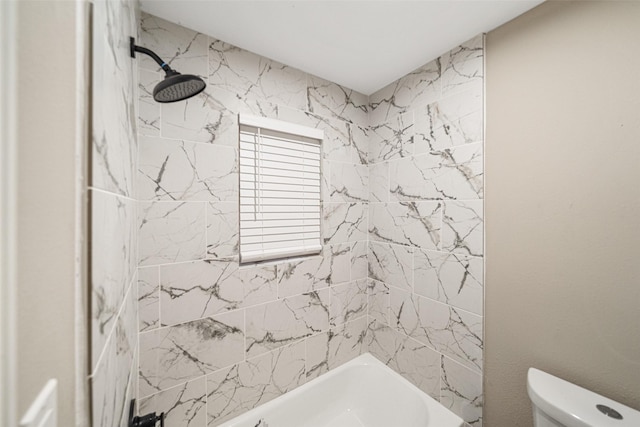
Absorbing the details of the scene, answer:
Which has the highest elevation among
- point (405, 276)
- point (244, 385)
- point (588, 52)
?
point (588, 52)

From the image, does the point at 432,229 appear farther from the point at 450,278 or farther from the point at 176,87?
the point at 176,87

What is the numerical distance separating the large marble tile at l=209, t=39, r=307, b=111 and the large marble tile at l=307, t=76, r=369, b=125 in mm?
71

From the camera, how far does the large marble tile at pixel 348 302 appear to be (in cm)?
165

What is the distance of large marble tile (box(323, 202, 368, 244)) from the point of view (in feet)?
5.37

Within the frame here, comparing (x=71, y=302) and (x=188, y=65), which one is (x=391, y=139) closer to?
(x=188, y=65)

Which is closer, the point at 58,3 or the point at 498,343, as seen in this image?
the point at 58,3

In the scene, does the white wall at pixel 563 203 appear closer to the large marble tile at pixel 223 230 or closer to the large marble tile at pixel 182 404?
the large marble tile at pixel 223 230

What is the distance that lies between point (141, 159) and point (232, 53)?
761mm

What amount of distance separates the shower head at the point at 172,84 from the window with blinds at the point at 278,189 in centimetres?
39

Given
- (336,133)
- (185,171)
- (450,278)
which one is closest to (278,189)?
(185,171)

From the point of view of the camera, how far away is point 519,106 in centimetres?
108

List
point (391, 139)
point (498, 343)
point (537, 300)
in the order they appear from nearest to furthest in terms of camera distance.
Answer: point (537, 300)
point (498, 343)
point (391, 139)

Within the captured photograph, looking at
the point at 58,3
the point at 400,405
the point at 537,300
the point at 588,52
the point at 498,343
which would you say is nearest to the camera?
the point at 58,3

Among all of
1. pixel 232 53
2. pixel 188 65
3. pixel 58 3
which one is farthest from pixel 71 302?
pixel 232 53
